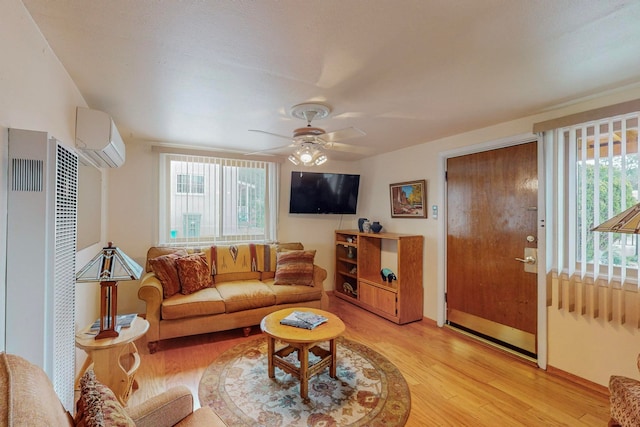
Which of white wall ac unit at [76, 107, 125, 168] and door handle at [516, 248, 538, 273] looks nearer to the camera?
white wall ac unit at [76, 107, 125, 168]

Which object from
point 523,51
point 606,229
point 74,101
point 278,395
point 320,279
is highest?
point 523,51

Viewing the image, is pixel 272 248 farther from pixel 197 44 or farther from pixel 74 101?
pixel 197 44

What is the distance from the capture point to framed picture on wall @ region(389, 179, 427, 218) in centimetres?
371

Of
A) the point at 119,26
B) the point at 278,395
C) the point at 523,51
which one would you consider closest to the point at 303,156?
the point at 119,26

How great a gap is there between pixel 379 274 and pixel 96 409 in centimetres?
382

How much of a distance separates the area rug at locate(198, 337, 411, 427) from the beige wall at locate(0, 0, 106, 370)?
1.37 meters

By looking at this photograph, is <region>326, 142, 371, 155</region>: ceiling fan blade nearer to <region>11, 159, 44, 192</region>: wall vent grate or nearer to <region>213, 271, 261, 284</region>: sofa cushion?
<region>213, 271, 261, 284</region>: sofa cushion

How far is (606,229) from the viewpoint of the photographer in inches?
59.6

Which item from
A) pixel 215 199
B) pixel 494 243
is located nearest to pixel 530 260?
pixel 494 243

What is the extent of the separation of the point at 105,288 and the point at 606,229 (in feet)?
9.85

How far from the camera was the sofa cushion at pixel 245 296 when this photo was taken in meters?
3.12

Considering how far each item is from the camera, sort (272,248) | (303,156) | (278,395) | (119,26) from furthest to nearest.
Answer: (272,248) → (303,156) → (278,395) → (119,26)

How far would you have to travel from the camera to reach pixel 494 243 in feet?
9.80

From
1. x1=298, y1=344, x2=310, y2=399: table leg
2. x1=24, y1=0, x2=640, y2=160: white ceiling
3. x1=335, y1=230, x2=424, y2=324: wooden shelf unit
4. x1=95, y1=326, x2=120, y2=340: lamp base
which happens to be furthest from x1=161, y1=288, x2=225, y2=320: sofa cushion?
x1=335, y1=230, x2=424, y2=324: wooden shelf unit
